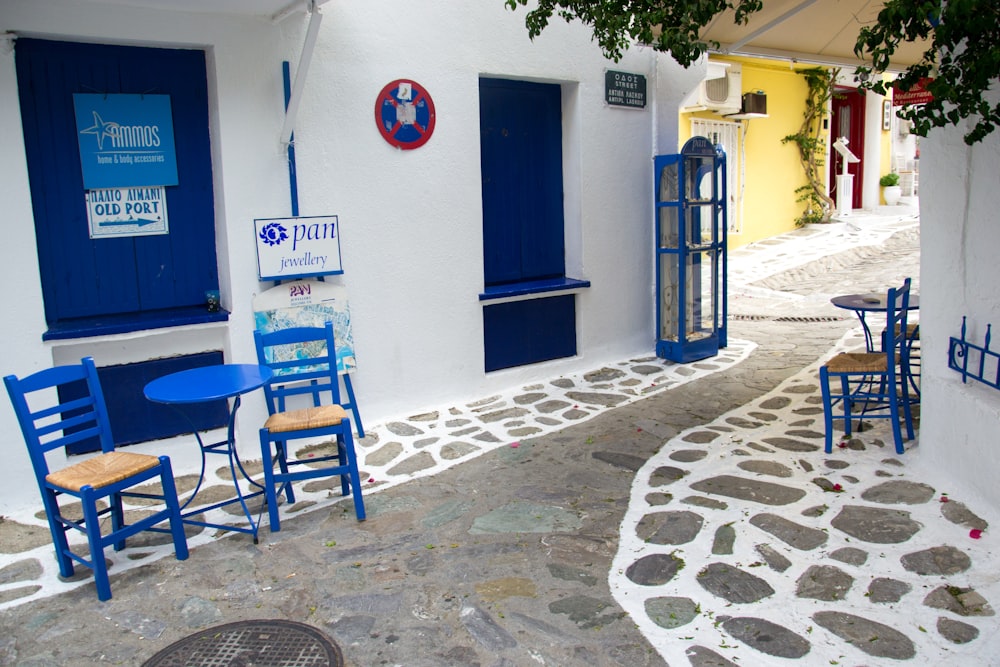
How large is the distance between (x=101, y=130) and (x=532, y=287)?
11.9 ft

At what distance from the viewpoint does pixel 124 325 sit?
17.2ft

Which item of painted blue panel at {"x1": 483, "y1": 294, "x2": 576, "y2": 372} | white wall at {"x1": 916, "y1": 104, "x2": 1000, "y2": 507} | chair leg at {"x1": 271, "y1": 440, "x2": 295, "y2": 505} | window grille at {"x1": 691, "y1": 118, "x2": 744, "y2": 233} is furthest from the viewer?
window grille at {"x1": 691, "y1": 118, "x2": 744, "y2": 233}

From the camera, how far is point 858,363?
5.47m

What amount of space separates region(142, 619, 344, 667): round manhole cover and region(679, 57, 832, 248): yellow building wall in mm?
11343

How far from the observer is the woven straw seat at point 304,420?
4.53m

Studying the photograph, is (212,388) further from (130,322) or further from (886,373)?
(886,373)

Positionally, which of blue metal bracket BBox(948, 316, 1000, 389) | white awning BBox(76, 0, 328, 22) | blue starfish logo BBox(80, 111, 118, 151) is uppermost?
white awning BBox(76, 0, 328, 22)

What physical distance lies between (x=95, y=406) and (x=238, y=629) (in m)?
1.57

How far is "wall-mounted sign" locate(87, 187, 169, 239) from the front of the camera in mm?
5328

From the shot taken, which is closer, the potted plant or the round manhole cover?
the round manhole cover

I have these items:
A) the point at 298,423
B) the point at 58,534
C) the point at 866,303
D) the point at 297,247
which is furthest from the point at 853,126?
the point at 58,534

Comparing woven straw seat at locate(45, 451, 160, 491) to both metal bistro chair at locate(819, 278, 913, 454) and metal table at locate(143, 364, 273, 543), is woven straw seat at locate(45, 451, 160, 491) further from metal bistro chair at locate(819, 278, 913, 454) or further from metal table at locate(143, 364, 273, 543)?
metal bistro chair at locate(819, 278, 913, 454)

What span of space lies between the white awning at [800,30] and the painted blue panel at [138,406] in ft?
16.5

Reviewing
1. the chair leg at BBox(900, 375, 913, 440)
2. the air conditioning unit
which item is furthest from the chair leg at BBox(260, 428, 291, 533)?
the air conditioning unit
